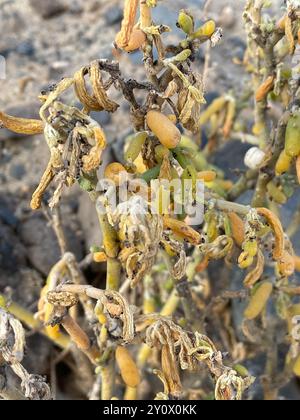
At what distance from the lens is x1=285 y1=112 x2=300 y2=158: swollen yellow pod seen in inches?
49.9

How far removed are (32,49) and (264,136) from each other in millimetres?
1637

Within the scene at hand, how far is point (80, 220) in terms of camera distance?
7.82 feet

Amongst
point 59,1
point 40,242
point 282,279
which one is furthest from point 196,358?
point 59,1

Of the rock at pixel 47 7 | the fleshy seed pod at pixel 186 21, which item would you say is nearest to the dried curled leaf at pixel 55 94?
the fleshy seed pod at pixel 186 21

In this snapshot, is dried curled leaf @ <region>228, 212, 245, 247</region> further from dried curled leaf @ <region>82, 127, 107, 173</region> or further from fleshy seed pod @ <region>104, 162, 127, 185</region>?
dried curled leaf @ <region>82, 127, 107, 173</region>

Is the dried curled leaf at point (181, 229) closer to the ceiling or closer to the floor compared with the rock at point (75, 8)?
closer to the floor

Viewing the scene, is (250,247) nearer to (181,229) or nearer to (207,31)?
(181,229)

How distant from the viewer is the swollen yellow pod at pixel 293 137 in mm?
1268

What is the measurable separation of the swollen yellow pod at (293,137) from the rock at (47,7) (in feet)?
7.49

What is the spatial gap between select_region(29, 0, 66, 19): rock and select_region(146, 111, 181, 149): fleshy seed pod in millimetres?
2297

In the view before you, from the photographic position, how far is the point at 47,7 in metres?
3.30

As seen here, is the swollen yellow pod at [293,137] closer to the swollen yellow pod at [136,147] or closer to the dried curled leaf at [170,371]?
the swollen yellow pod at [136,147]

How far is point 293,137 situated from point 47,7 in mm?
2331

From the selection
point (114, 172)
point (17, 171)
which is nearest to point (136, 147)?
point (114, 172)
